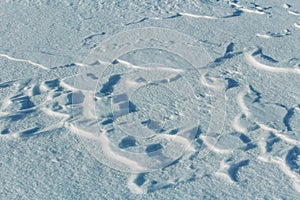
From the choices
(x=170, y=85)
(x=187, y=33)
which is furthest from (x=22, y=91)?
(x=187, y=33)

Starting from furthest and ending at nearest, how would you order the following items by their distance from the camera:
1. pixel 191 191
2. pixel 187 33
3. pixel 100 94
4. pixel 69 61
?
pixel 187 33 < pixel 69 61 < pixel 100 94 < pixel 191 191

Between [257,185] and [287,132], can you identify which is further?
[287,132]

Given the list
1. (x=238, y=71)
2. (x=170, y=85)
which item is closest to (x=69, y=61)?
(x=170, y=85)

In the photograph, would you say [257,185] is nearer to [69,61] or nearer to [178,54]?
[178,54]

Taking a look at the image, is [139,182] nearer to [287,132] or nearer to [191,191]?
[191,191]

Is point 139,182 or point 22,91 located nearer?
point 139,182

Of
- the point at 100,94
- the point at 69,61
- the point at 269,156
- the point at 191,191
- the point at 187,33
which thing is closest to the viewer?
the point at 191,191
